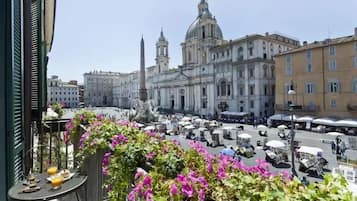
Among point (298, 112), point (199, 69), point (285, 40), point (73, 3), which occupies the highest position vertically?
point (285, 40)

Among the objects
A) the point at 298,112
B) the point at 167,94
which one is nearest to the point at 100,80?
the point at 167,94

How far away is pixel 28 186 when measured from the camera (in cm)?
247

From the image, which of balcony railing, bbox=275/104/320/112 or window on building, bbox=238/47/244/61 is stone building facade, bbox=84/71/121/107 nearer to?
window on building, bbox=238/47/244/61

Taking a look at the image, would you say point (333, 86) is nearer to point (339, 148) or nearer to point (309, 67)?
point (309, 67)

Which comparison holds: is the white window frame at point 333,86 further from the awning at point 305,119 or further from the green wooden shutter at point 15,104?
the green wooden shutter at point 15,104

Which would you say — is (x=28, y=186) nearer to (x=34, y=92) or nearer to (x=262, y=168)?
(x=34, y=92)

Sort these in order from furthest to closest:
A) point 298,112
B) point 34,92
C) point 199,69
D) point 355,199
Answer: point 199,69 < point 298,112 < point 34,92 < point 355,199

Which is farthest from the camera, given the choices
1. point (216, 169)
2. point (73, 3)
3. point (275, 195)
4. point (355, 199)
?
point (73, 3)

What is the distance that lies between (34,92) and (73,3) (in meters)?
4.23

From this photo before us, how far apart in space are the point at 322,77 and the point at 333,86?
5.87ft

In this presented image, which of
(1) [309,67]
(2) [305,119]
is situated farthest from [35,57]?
(1) [309,67]

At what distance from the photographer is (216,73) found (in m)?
52.0

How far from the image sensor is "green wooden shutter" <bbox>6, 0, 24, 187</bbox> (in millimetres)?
2357

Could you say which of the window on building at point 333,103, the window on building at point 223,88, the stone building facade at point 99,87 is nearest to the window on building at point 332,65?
the window on building at point 333,103
